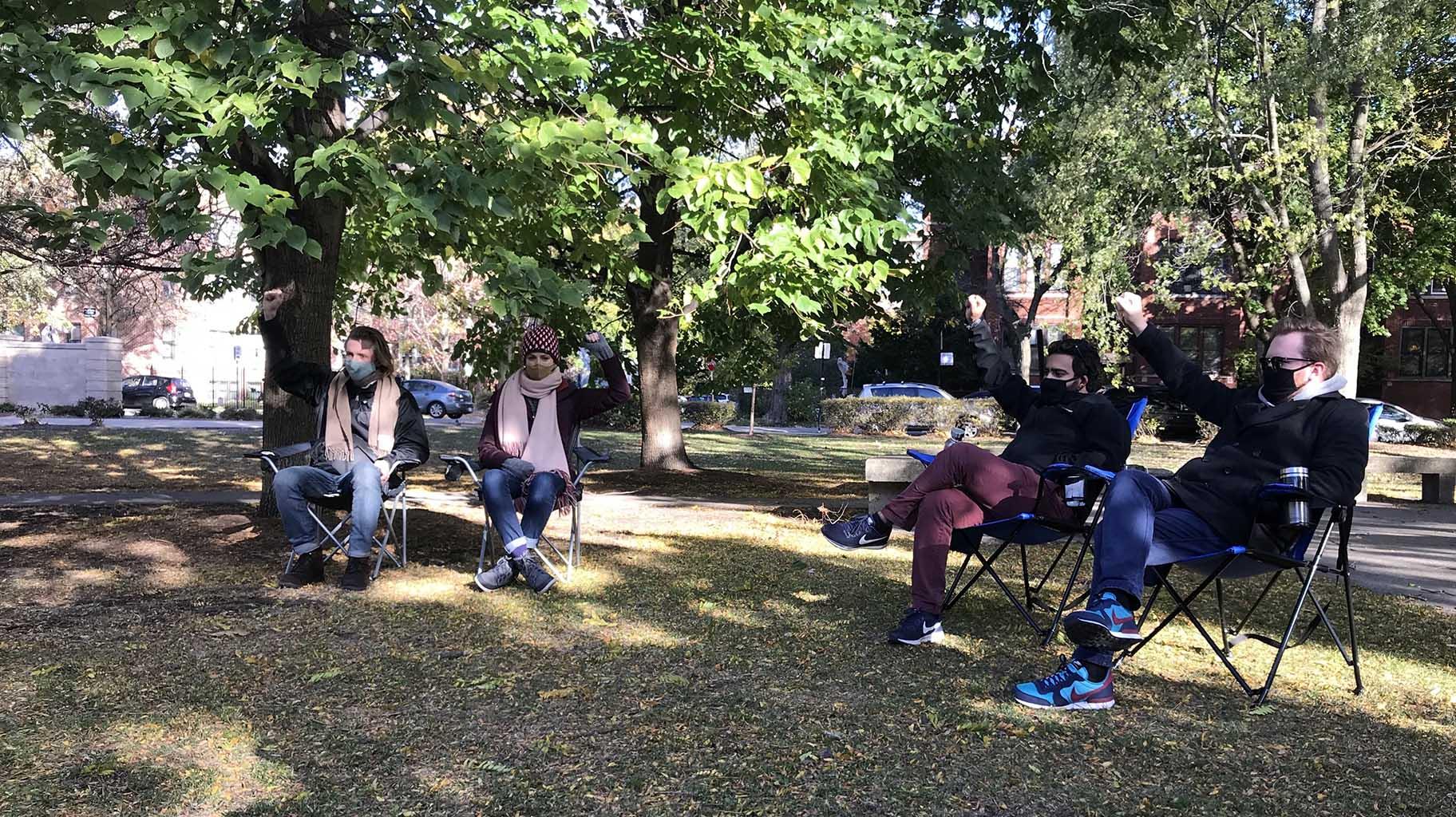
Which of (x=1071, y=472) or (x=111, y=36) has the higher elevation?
(x=111, y=36)

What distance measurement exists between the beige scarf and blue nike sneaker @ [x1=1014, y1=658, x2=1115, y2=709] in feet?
11.6

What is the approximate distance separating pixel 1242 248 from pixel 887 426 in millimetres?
9576

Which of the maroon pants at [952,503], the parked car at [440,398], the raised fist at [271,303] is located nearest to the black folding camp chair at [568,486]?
the raised fist at [271,303]

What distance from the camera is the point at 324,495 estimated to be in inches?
211

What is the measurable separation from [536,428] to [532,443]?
0.26 feet

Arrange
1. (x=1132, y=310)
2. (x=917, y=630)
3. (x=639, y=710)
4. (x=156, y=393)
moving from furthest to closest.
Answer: (x=156, y=393) → (x=917, y=630) → (x=1132, y=310) → (x=639, y=710)

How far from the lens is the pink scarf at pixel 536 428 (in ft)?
Answer: 18.1

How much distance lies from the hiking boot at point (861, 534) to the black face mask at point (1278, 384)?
1608mm

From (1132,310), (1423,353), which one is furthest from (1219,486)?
(1423,353)

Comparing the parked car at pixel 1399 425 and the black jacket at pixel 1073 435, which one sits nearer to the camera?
the black jacket at pixel 1073 435

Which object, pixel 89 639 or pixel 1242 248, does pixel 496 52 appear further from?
pixel 1242 248

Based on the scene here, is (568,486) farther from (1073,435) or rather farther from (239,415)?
(239,415)

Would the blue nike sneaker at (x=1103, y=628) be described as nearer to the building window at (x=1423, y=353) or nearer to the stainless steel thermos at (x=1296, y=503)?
the stainless steel thermos at (x=1296, y=503)

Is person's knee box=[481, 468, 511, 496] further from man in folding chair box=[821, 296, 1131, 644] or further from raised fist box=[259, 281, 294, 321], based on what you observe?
man in folding chair box=[821, 296, 1131, 644]
